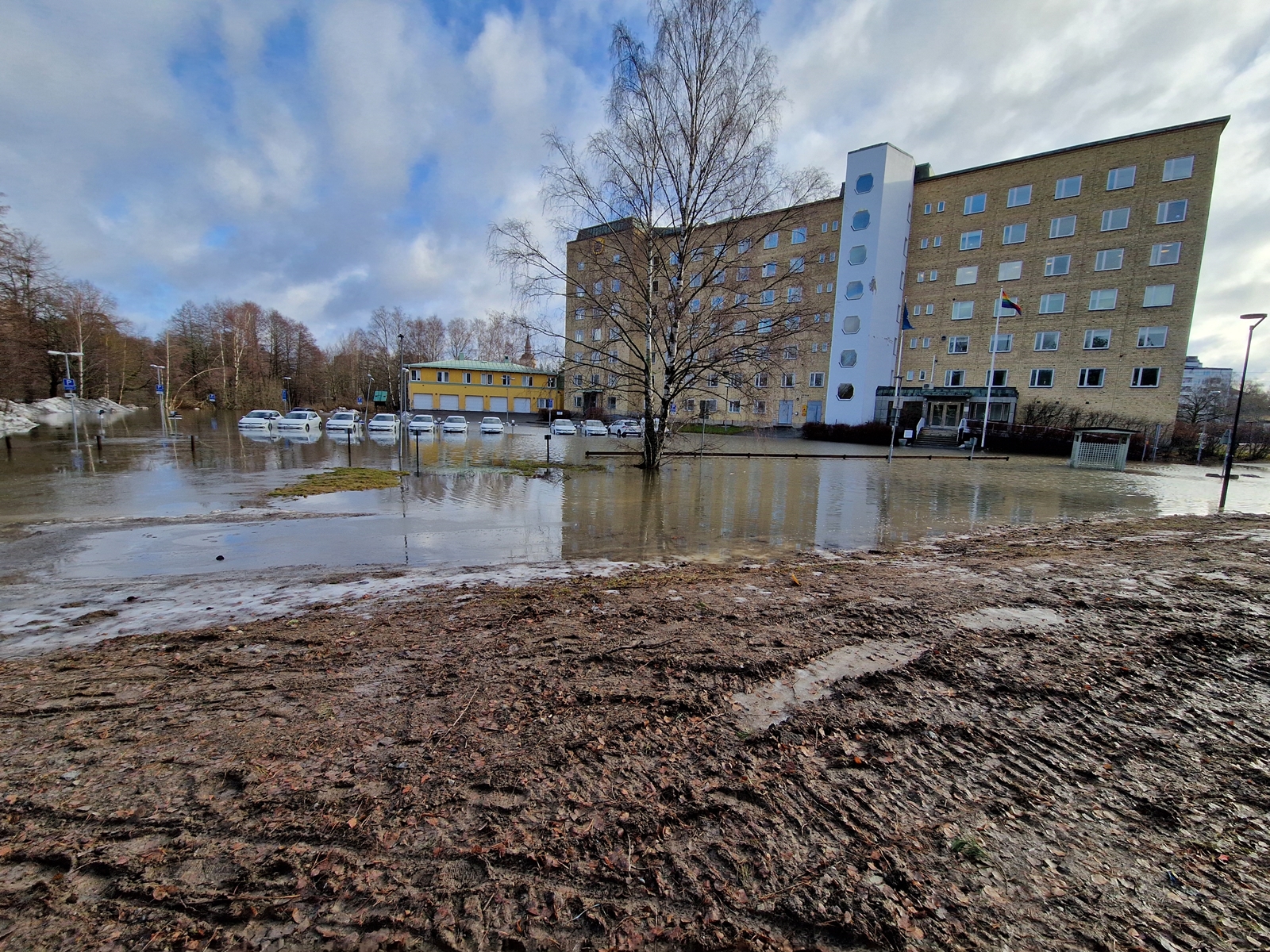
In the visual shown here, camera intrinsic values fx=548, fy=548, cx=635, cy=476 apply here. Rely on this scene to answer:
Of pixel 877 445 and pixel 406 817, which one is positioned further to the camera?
pixel 877 445

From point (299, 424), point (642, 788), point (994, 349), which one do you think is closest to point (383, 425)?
point (299, 424)

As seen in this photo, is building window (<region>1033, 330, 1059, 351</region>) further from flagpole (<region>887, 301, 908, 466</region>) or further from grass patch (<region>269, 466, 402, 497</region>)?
grass patch (<region>269, 466, 402, 497</region>)

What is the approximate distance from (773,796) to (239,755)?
8.27 ft

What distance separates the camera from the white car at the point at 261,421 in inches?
1473

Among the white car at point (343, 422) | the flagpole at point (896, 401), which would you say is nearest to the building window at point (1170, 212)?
the flagpole at point (896, 401)

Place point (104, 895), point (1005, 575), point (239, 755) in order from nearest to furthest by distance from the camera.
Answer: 1. point (104, 895)
2. point (239, 755)
3. point (1005, 575)

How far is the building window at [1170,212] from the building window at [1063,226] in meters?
4.44

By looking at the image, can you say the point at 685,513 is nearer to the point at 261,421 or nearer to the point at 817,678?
the point at 817,678

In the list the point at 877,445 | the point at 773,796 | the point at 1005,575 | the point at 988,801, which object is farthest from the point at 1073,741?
the point at 877,445

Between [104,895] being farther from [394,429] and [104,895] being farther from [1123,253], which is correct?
[1123,253]

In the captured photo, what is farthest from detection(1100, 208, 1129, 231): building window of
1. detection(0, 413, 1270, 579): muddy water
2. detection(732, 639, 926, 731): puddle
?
detection(732, 639, 926, 731): puddle

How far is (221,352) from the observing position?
77.0 meters

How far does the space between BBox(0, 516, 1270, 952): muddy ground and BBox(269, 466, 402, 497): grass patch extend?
32.4 feet

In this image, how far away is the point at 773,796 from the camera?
7.81ft
